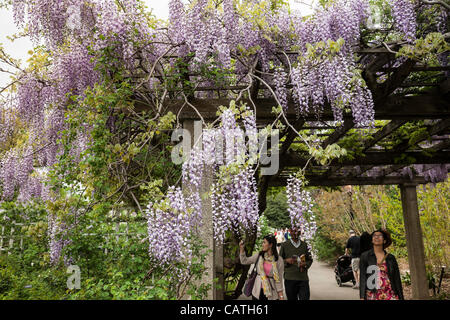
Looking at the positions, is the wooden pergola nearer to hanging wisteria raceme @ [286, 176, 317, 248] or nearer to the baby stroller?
hanging wisteria raceme @ [286, 176, 317, 248]

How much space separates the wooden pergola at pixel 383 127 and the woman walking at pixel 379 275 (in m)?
0.95

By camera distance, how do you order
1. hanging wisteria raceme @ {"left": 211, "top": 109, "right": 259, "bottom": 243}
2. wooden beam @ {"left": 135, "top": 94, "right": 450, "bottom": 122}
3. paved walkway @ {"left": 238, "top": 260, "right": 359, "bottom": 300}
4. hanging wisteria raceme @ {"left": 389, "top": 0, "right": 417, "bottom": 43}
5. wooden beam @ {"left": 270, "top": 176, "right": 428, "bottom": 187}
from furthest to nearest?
wooden beam @ {"left": 270, "top": 176, "right": 428, "bottom": 187} < paved walkway @ {"left": 238, "top": 260, "right": 359, "bottom": 300} < wooden beam @ {"left": 135, "top": 94, "right": 450, "bottom": 122} < hanging wisteria raceme @ {"left": 389, "top": 0, "right": 417, "bottom": 43} < hanging wisteria raceme @ {"left": 211, "top": 109, "right": 259, "bottom": 243}

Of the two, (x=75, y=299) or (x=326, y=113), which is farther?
(x=326, y=113)

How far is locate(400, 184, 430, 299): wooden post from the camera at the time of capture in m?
5.66

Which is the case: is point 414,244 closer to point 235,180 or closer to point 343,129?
point 343,129

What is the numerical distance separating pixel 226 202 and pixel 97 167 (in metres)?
1.13

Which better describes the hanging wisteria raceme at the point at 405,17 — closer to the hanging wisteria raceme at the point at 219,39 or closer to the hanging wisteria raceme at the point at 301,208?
the hanging wisteria raceme at the point at 219,39

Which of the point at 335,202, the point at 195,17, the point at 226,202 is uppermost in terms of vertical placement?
the point at 195,17

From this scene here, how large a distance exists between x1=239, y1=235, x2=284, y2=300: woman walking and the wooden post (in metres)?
A: 3.73

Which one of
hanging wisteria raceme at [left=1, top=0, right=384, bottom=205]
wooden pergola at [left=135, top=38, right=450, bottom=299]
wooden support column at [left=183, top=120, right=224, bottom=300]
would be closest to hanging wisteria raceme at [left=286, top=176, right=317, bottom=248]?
wooden support column at [left=183, top=120, right=224, bottom=300]

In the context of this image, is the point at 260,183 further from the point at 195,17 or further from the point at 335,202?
the point at 335,202

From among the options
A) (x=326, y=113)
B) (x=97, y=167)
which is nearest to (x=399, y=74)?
(x=326, y=113)

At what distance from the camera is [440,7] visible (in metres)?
2.83
